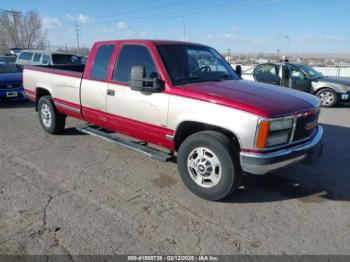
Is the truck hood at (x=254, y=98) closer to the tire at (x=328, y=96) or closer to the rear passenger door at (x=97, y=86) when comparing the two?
the rear passenger door at (x=97, y=86)

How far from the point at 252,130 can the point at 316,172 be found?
215cm

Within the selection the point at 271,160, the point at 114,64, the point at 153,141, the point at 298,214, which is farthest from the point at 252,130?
the point at 114,64

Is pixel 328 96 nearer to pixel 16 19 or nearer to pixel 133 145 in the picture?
pixel 133 145

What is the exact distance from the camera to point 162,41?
4.59m

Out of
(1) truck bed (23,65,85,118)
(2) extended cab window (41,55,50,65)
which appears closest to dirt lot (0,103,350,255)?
(1) truck bed (23,65,85,118)

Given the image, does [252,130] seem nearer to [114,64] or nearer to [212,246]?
[212,246]

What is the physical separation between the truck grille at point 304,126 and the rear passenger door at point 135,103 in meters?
1.67

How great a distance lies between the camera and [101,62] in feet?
16.6

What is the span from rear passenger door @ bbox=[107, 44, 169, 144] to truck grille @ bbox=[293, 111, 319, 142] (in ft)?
5.48

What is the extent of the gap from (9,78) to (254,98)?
9.11 meters

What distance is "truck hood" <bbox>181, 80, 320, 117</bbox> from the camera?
3346 mm

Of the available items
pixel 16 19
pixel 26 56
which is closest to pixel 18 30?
pixel 16 19

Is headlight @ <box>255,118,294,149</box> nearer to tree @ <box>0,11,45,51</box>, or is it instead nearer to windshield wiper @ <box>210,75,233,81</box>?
windshield wiper @ <box>210,75,233,81</box>

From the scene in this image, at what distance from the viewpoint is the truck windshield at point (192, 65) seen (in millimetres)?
4188
